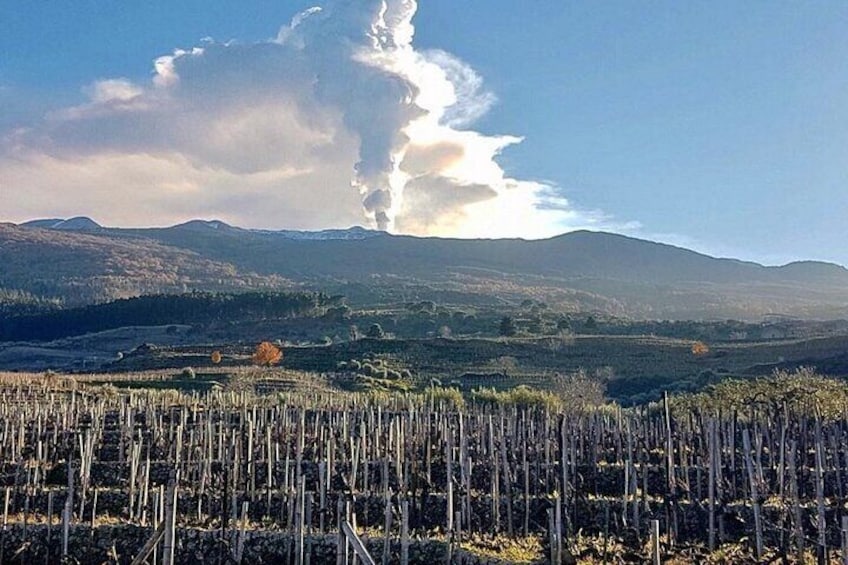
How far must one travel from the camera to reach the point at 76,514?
16.4 metres

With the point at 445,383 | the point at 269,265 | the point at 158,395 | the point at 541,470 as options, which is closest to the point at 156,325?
the point at 445,383

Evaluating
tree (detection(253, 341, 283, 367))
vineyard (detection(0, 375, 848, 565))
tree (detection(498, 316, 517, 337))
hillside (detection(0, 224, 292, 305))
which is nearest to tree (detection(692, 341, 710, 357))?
tree (detection(498, 316, 517, 337))

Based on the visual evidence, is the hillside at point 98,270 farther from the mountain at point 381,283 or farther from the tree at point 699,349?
the tree at point 699,349

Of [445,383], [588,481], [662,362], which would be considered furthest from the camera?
[662,362]

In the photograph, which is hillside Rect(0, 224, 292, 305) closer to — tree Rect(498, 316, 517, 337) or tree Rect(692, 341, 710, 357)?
tree Rect(498, 316, 517, 337)

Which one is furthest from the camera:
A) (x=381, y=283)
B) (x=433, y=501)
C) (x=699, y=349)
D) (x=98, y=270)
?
(x=381, y=283)

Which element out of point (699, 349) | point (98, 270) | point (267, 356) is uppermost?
point (98, 270)

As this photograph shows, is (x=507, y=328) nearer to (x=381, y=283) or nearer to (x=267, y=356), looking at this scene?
(x=267, y=356)

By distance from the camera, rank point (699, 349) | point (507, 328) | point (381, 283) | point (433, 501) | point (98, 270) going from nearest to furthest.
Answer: point (433, 501), point (699, 349), point (507, 328), point (98, 270), point (381, 283)

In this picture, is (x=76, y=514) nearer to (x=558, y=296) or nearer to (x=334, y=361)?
(x=334, y=361)

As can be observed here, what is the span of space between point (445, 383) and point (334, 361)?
415 inches

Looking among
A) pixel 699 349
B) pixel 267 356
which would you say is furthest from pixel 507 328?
pixel 267 356

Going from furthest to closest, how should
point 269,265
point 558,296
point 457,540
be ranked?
point 269,265 < point 558,296 < point 457,540

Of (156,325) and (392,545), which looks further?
(156,325)
